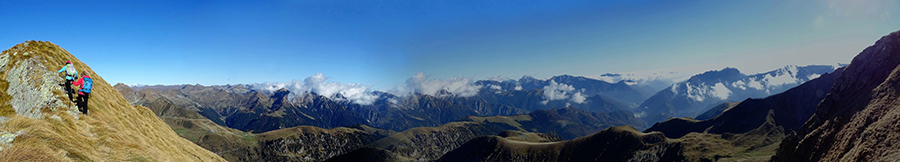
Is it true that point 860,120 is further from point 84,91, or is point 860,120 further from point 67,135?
point 84,91

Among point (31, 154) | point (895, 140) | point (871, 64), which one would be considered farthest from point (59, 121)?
point (871, 64)

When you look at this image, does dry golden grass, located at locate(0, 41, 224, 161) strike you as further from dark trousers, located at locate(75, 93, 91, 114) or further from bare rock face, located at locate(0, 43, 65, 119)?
dark trousers, located at locate(75, 93, 91, 114)

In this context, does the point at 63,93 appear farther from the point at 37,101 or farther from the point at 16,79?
the point at 16,79

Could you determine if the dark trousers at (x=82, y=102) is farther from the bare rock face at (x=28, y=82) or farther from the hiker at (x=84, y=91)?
the bare rock face at (x=28, y=82)

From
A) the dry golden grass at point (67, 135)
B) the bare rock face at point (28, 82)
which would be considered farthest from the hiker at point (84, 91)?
the bare rock face at point (28, 82)

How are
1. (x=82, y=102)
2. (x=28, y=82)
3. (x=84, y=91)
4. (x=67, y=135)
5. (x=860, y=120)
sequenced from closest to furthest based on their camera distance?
(x=67, y=135)
(x=84, y=91)
(x=28, y=82)
(x=82, y=102)
(x=860, y=120)

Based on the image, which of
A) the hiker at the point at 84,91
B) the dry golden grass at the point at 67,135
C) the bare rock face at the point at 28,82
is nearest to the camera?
the dry golden grass at the point at 67,135

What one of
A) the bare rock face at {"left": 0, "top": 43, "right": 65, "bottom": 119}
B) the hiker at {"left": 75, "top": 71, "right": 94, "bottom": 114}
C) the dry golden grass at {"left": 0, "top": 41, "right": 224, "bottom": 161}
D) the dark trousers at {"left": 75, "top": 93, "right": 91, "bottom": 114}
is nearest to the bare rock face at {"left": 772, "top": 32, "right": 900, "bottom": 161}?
the dry golden grass at {"left": 0, "top": 41, "right": 224, "bottom": 161}

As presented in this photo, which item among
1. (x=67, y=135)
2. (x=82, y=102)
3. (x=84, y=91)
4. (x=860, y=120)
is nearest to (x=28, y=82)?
(x=82, y=102)
